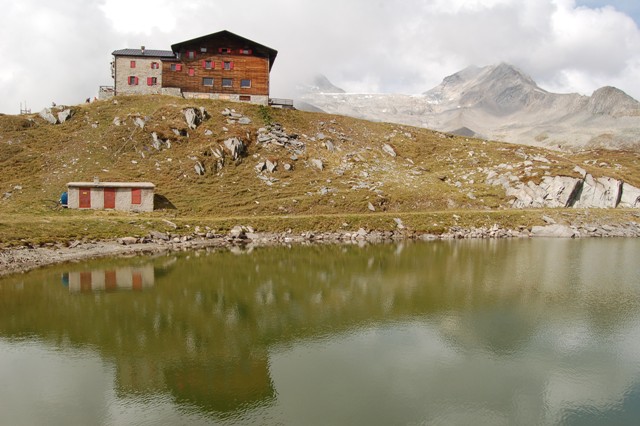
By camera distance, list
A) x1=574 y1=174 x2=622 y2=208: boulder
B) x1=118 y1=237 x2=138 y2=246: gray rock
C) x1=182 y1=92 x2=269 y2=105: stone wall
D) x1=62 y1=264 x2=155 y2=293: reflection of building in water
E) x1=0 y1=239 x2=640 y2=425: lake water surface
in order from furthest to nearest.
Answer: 1. x1=182 y1=92 x2=269 y2=105: stone wall
2. x1=574 y1=174 x2=622 y2=208: boulder
3. x1=118 y1=237 x2=138 y2=246: gray rock
4. x1=62 y1=264 x2=155 y2=293: reflection of building in water
5. x1=0 y1=239 x2=640 y2=425: lake water surface

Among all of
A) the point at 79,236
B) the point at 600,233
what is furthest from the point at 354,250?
the point at 600,233

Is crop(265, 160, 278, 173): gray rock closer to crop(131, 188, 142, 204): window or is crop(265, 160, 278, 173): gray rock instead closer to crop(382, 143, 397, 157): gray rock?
crop(131, 188, 142, 204): window

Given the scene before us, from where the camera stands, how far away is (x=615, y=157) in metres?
127

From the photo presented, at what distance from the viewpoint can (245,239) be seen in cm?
6322

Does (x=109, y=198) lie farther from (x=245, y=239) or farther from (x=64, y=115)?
(x=64, y=115)

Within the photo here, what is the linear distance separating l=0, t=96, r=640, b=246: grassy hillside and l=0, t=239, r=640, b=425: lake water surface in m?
24.1

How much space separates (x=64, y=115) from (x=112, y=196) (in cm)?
3369

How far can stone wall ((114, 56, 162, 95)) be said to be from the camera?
9681 centimetres

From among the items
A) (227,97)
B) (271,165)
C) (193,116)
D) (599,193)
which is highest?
(227,97)

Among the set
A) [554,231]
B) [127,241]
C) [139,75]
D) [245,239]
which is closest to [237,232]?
[245,239]

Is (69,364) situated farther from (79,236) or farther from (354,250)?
(354,250)

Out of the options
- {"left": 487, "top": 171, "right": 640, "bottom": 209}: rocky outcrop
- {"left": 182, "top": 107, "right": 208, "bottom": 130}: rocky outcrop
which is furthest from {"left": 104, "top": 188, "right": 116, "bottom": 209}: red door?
{"left": 487, "top": 171, "right": 640, "bottom": 209}: rocky outcrop

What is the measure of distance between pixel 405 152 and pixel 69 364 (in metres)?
85.8

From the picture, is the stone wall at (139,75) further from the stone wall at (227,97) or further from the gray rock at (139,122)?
the gray rock at (139,122)
